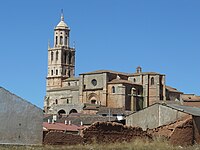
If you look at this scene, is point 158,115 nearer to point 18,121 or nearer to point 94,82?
point 18,121

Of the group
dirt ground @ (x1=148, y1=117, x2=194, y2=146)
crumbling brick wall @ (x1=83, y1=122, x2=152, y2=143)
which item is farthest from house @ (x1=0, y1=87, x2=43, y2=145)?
dirt ground @ (x1=148, y1=117, x2=194, y2=146)

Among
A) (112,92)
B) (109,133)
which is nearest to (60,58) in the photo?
(112,92)

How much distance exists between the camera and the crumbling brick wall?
34.9 meters

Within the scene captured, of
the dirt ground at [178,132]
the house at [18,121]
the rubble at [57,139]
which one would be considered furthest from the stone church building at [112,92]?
the rubble at [57,139]

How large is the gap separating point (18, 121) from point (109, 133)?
587 centimetres

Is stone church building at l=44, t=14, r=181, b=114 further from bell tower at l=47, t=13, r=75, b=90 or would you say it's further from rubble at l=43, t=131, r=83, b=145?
rubble at l=43, t=131, r=83, b=145

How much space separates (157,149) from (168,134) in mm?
8192

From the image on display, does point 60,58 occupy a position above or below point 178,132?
above

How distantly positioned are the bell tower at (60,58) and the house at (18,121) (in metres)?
85.2

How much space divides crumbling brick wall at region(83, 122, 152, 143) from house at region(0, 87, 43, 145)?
9.71ft

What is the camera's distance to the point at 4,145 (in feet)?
102

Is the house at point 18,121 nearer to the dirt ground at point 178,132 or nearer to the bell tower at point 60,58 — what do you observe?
the dirt ground at point 178,132

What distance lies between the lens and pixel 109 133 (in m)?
36.0

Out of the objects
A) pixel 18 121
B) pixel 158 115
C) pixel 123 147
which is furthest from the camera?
pixel 158 115
